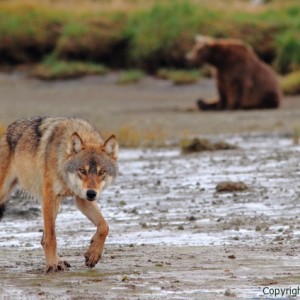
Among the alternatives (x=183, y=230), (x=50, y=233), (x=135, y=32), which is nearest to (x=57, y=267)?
(x=50, y=233)

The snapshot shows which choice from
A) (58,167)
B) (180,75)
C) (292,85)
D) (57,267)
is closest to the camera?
(57,267)

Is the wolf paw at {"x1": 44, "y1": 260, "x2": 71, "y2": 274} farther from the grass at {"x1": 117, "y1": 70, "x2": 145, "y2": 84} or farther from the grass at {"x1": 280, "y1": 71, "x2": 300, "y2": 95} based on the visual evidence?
the grass at {"x1": 117, "y1": 70, "x2": 145, "y2": 84}

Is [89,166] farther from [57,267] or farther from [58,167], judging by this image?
[57,267]

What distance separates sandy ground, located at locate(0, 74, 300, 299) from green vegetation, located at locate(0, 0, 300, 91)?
29.2 ft

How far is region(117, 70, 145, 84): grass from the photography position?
3017 centimetres

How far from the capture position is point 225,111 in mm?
26719

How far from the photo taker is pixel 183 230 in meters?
11.7

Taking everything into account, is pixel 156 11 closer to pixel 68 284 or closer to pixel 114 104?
pixel 114 104

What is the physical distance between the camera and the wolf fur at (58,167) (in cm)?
1002

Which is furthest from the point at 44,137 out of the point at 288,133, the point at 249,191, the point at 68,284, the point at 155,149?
the point at 288,133

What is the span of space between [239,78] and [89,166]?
17.8 meters

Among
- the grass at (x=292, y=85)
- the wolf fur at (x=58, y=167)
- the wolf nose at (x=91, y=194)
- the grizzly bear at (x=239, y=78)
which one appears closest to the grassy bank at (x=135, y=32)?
the grass at (x=292, y=85)

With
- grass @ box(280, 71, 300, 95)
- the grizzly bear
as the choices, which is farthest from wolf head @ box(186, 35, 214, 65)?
grass @ box(280, 71, 300, 95)

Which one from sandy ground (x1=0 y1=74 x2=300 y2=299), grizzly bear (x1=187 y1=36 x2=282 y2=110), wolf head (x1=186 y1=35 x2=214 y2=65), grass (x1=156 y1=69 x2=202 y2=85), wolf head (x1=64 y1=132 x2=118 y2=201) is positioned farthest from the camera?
grass (x1=156 y1=69 x2=202 y2=85)
